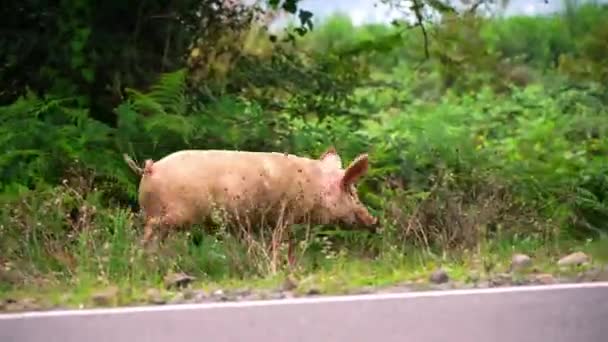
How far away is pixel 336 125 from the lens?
39.0ft

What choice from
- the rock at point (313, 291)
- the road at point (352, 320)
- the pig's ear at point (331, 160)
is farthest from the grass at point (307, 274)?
the pig's ear at point (331, 160)

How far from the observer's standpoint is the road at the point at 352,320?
18.2ft

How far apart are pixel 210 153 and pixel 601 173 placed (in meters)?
3.60

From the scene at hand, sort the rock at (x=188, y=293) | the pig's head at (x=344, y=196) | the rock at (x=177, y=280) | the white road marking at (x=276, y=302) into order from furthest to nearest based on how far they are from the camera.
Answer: the pig's head at (x=344, y=196) < the rock at (x=177, y=280) < the rock at (x=188, y=293) < the white road marking at (x=276, y=302)

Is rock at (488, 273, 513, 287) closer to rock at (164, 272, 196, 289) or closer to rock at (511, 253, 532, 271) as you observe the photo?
rock at (511, 253, 532, 271)

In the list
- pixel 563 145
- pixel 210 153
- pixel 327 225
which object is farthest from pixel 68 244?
pixel 563 145

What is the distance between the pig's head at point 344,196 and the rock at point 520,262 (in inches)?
67.4

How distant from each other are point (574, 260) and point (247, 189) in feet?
7.93

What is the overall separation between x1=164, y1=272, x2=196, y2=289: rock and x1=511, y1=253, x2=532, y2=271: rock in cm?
190

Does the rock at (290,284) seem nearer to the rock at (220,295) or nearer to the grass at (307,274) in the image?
the grass at (307,274)

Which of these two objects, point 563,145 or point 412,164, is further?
point 563,145

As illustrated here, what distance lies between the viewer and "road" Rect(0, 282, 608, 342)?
5551 millimetres

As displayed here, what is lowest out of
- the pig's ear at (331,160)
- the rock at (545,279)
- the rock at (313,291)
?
the rock at (313,291)

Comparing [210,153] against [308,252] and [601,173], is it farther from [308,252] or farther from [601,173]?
[601,173]
